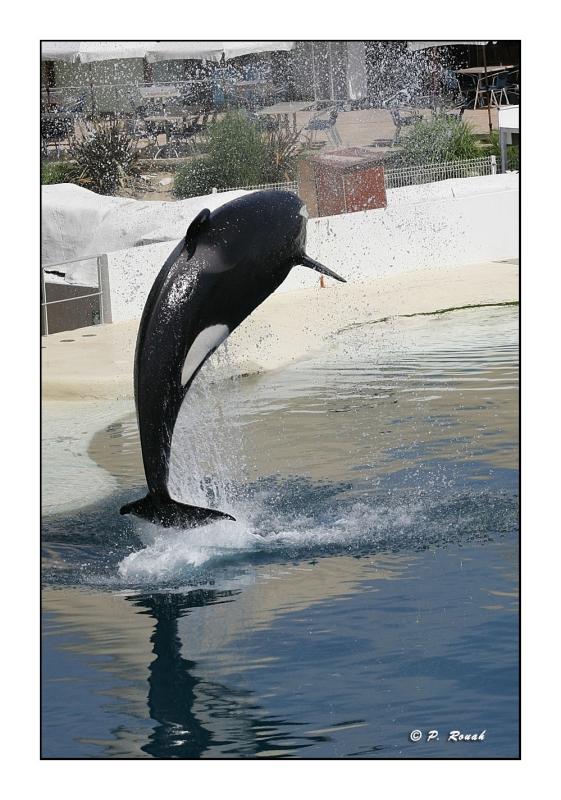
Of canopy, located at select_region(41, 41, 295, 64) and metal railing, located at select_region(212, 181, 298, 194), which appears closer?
canopy, located at select_region(41, 41, 295, 64)

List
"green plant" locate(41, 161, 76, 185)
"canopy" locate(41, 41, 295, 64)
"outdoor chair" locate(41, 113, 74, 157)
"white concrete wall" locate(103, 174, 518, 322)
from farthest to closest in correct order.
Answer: "white concrete wall" locate(103, 174, 518, 322)
"green plant" locate(41, 161, 76, 185)
"outdoor chair" locate(41, 113, 74, 157)
"canopy" locate(41, 41, 295, 64)

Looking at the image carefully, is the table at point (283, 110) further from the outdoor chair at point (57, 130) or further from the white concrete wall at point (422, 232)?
the outdoor chair at point (57, 130)

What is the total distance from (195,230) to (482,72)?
5.35 meters

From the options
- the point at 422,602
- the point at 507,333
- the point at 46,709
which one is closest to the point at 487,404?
the point at 507,333

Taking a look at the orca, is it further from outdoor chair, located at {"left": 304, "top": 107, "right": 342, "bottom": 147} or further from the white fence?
the white fence

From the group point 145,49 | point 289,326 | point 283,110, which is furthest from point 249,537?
point 289,326

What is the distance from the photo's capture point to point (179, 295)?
853cm

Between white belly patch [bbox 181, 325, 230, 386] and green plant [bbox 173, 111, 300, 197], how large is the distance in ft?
22.3

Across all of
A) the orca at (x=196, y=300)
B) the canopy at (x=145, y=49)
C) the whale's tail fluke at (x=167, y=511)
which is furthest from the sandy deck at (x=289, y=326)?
the orca at (x=196, y=300)

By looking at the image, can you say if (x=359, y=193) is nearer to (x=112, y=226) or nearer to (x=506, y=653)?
(x=112, y=226)

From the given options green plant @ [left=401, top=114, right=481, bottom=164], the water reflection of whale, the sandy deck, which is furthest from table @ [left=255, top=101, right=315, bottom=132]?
the water reflection of whale

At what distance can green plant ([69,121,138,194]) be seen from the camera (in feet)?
47.3

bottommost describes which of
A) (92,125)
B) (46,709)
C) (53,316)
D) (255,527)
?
(46,709)
